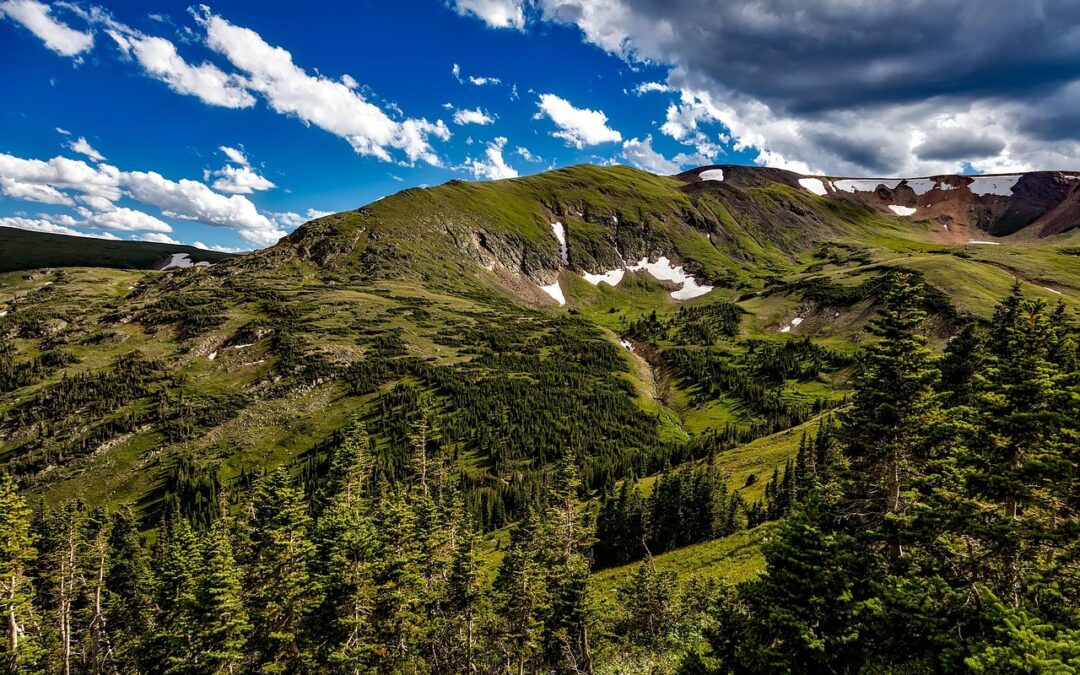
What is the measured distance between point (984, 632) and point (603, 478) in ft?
407

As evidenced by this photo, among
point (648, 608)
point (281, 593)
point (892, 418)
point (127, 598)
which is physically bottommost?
point (127, 598)

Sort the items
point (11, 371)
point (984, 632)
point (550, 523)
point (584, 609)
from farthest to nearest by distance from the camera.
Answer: point (11, 371)
point (550, 523)
point (584, 609)
point (984, 632)

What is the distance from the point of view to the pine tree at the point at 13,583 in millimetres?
28250

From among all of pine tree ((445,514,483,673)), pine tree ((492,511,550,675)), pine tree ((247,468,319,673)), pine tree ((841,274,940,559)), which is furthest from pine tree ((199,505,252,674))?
pine tree ((841,274,940,559))

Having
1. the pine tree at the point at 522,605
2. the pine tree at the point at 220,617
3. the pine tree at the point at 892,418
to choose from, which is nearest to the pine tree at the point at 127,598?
the pine tree at the point at 220,617

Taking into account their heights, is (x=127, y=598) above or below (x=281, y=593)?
below

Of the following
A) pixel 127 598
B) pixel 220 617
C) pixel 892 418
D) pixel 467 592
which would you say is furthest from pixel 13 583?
pixel 127 598

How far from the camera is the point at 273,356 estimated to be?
188m

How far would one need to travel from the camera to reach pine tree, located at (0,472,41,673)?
28.2 meters

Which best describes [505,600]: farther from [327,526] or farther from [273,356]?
[273,356]

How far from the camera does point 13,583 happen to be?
29.7 m

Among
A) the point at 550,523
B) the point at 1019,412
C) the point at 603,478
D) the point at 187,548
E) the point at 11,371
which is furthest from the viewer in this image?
the point at 11,371

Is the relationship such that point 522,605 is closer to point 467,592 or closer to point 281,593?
point 467,592

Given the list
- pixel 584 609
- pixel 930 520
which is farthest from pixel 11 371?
pixel 930 520
